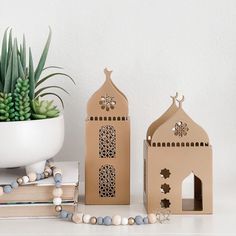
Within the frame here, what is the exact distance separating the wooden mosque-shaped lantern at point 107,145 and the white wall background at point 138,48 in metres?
0.16

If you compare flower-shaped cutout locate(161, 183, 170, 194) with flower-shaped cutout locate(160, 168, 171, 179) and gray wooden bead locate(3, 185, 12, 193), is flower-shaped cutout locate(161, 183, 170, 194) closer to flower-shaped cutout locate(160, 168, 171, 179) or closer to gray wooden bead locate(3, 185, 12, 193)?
flower-shaped cutout locate(160, 168, 171, 179)

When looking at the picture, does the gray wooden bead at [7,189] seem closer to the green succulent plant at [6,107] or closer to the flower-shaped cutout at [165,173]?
the green succulent plant at [6,107]

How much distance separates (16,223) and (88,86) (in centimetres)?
38

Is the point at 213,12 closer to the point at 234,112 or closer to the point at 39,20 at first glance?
the point at 234,112

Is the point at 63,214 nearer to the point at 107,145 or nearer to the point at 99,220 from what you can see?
the point at 99,220

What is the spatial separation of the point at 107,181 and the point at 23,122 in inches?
8.2

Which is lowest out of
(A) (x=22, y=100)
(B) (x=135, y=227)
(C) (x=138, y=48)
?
(B) (x=135, y=227)

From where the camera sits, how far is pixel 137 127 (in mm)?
1196

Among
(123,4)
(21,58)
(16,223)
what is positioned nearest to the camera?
(16,223)

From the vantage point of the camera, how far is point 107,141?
1.02 m

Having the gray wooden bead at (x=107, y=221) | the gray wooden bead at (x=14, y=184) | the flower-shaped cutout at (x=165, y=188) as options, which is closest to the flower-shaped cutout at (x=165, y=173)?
the flower-shaped cutout at (x=165, y=188)

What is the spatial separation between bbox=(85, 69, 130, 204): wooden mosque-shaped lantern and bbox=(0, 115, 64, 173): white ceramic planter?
8cm

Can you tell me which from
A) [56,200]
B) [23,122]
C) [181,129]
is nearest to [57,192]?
[56,200]

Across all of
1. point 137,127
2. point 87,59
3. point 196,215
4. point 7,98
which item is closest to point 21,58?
point 7,98
